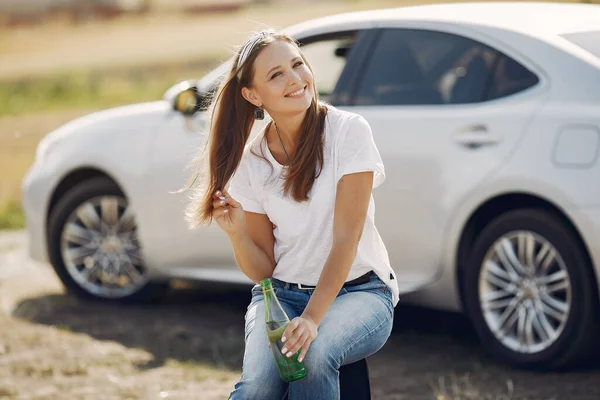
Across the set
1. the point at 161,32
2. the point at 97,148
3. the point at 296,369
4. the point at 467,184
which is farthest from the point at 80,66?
the point at 296,369

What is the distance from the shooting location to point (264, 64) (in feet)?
12.6

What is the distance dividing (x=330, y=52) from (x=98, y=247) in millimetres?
1853

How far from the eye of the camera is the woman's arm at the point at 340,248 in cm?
350

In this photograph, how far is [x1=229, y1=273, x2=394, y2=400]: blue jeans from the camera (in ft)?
11.4

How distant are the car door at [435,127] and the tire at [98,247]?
5.87 ft

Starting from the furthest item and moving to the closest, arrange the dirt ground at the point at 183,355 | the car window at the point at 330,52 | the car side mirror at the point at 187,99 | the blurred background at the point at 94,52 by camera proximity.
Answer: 1. the blurred background at the point at 94,52
2. the car side mirror at the point at 187,99
3. the car window at the point at 330,52
4. the dirt ground at the point at 183,355

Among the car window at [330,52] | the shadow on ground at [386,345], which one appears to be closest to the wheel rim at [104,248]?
the shadow on ground at [386,345]

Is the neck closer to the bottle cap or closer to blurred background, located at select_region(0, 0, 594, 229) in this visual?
the bottle cap

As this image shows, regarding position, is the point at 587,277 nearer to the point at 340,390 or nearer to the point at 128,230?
the point at 340,390

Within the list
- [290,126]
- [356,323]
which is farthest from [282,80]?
[356,323]

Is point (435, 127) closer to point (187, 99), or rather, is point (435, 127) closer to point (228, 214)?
point (187, 99)

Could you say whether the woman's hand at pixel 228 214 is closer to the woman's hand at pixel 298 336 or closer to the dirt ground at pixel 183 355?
the woman's hand at pixel 298 336

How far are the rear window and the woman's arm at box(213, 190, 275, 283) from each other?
7.25ft

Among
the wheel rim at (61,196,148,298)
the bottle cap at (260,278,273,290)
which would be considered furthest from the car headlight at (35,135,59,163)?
the bottle cap at (260,278,273,290)
